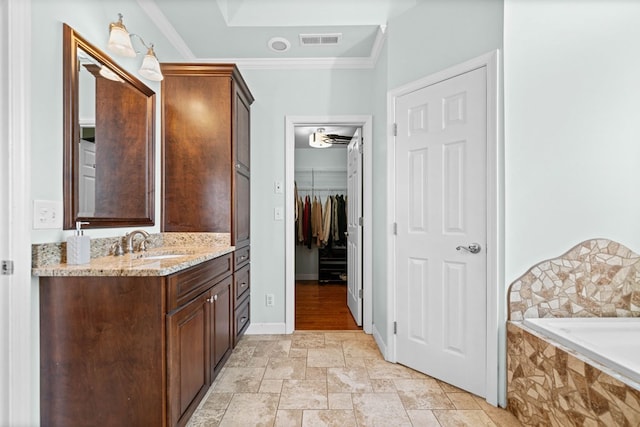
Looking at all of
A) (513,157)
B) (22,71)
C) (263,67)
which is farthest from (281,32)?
(513,157)

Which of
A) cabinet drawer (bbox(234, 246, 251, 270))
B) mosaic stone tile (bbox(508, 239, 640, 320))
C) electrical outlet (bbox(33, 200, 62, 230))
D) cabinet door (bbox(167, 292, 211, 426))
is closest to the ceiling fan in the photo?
cabinet drawer (bbox(234, 246, 251, 270))

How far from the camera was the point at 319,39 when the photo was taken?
263cm

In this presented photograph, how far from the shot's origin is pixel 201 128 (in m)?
2.37

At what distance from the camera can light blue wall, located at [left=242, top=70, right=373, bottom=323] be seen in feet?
9.71

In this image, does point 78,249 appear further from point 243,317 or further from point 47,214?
point 243,317

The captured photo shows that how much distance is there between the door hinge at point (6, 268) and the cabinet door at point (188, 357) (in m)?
0.64

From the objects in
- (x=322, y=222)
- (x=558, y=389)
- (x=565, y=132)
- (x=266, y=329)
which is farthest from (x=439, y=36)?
(x=322, y=222)

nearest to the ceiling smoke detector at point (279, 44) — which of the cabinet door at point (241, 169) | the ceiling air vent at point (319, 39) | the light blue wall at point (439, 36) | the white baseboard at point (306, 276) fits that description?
the ceiling air vent at point (319, 39)

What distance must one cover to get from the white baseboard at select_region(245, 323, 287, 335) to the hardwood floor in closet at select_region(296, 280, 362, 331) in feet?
0.63

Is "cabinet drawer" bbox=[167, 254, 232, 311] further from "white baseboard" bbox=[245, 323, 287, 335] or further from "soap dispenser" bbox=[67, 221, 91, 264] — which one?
"white baseboard" bbox=[245, 323, 287, 335]

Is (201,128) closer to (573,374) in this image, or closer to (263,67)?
(263,67)

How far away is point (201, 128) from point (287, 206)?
3.30 feet

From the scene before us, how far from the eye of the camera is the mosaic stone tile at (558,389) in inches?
46.4

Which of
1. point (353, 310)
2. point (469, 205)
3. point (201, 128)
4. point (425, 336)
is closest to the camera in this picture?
point (469, 205)
